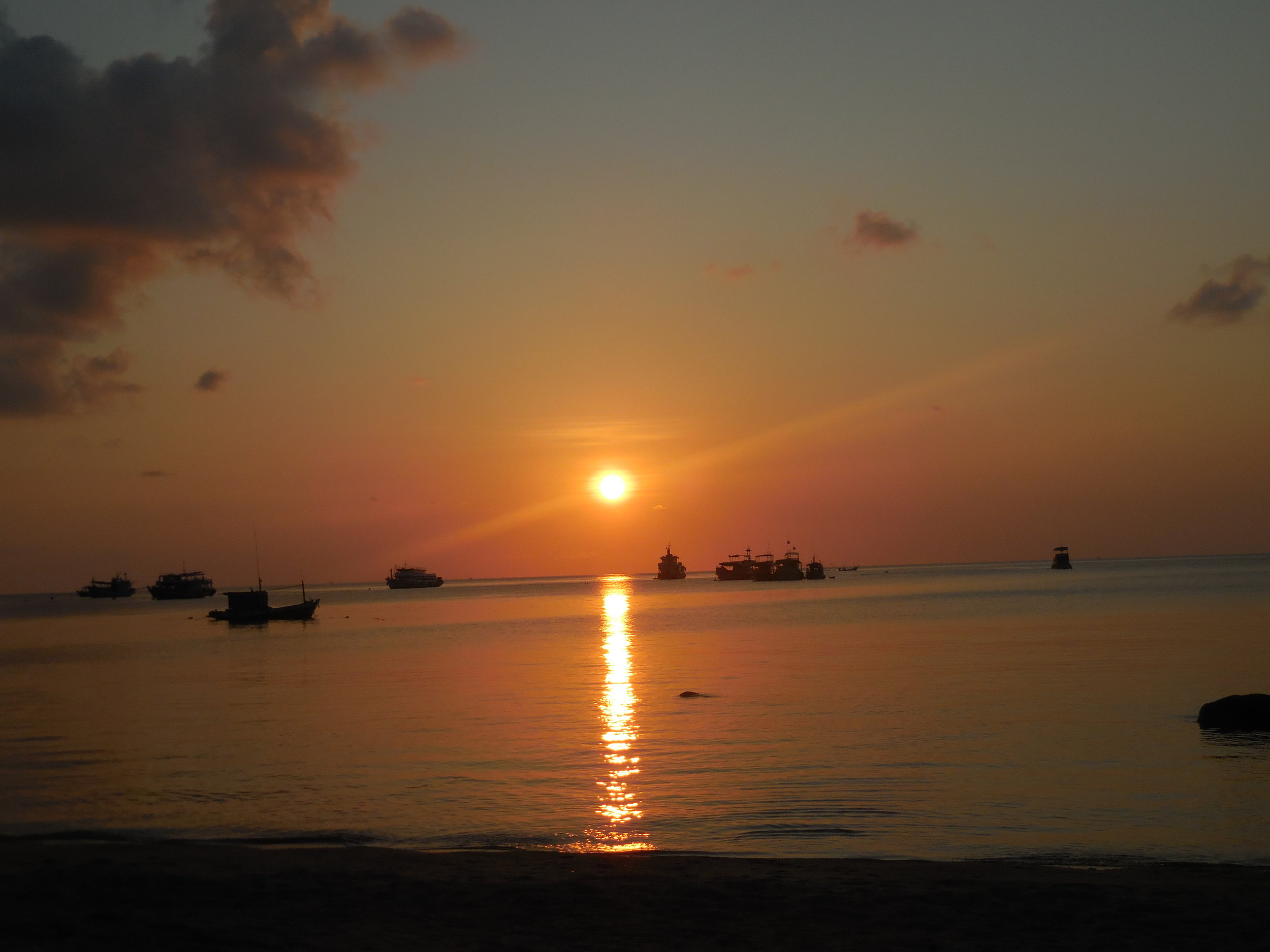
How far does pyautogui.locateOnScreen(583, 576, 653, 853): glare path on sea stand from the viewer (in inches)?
767

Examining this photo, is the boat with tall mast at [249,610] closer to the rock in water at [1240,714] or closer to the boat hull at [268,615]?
the boat hull at [268,615]

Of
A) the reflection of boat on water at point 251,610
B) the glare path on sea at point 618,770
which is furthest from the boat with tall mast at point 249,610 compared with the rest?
the glare path on sea at point 618,770

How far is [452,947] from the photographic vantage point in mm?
12172

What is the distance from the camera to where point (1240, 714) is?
98.2 feet

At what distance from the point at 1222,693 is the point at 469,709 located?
1128 inches

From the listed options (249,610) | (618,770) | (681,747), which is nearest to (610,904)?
(618,770)

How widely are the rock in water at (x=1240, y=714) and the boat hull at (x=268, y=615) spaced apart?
99345 mm

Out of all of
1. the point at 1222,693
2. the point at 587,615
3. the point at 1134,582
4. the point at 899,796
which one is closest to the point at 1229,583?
the point at 1134,582

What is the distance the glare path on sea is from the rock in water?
1706 cm

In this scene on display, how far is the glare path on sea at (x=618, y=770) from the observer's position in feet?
63.9

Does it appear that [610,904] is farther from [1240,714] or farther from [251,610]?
[251,610]

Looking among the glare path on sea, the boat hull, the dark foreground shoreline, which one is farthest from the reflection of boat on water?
the dark foreground shoreline

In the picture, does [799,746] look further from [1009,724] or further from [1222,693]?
[1222,693]

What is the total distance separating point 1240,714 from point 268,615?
10412 cm
